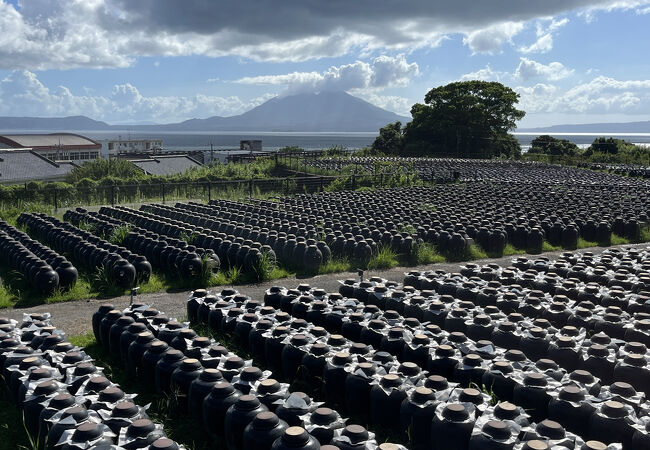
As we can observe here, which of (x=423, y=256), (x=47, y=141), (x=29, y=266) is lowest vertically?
(x=423, y=256)

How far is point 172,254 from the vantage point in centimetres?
1520

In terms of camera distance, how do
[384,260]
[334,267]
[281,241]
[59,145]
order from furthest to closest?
1. [59,145]
2. [384,260]
3. [281,241]
4. [334,267]

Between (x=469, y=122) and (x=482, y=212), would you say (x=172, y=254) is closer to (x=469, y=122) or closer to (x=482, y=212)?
(x=482, y=212)

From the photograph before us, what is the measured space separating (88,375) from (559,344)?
6.49 meters

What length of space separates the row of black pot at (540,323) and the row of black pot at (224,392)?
147 inches

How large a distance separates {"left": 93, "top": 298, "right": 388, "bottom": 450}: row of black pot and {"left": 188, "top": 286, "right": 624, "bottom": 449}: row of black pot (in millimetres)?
913

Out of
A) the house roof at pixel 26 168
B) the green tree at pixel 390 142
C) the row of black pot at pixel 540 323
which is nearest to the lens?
the row of black pot at pixel 540 323

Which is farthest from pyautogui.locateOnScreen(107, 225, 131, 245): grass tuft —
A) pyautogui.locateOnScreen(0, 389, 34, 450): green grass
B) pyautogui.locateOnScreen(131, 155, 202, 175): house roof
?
pyautogui.locateOnScreen(131, 155, 202, 175): house roof

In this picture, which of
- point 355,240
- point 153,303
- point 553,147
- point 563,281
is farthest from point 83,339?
point 553,147

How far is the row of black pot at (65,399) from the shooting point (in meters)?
5.66

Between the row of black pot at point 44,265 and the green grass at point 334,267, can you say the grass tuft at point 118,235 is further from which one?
the green grass at point 334,267

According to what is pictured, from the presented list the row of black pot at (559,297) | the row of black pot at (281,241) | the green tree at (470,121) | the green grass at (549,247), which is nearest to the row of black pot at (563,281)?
the row of black pot at (559,297)

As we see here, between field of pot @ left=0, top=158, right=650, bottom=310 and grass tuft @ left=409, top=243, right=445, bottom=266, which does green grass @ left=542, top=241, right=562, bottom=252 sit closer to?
field of pot @ left=0, top=158, right=650, bottom=310

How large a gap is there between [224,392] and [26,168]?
60.7 m
